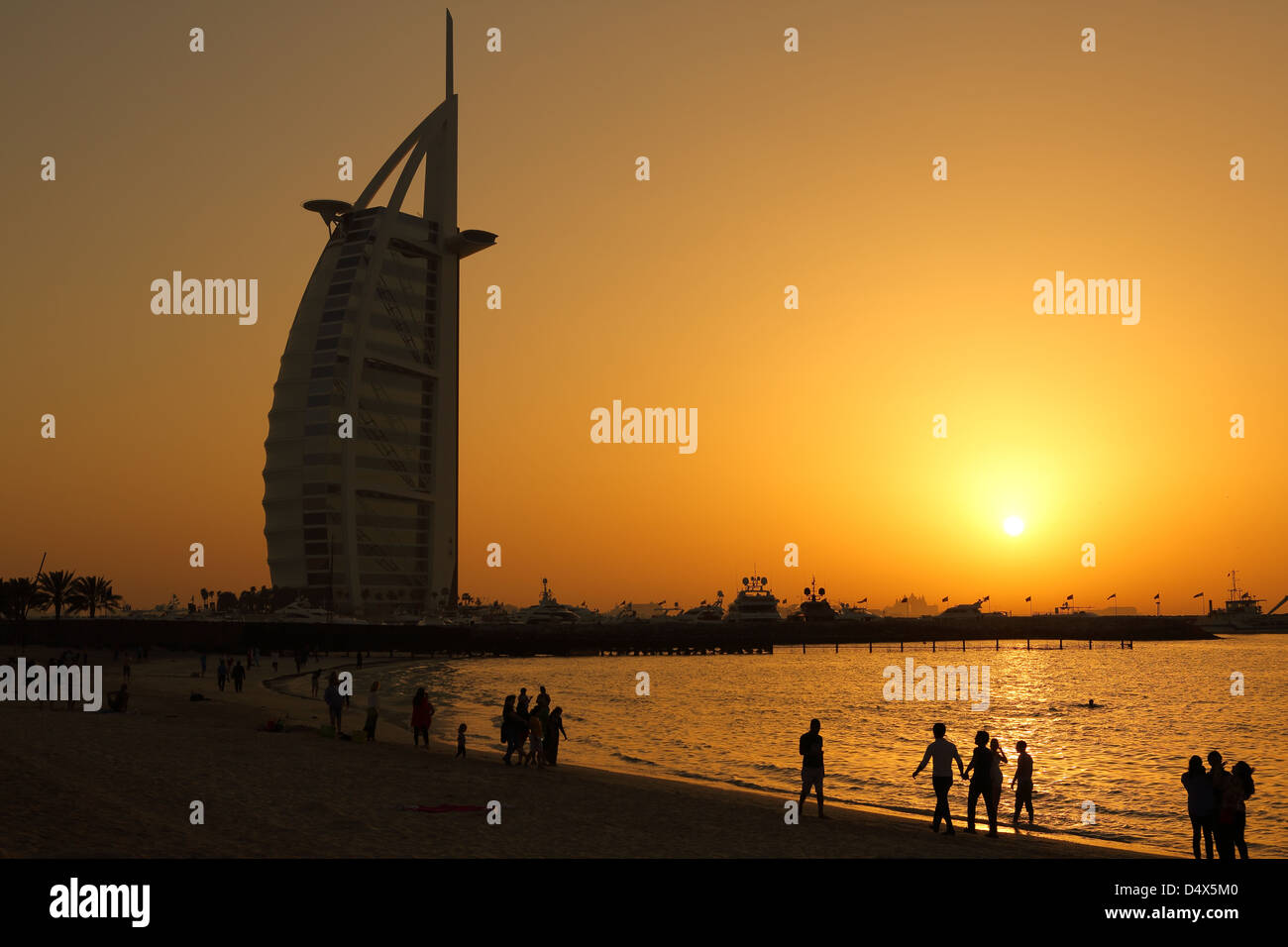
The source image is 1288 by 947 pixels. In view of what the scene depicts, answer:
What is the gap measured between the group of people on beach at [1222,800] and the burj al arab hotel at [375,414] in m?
156

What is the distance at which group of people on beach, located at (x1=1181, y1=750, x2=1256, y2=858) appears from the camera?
54.2 feet

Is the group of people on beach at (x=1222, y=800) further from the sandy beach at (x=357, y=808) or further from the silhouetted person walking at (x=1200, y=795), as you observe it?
the sandy beach at (x=357, y=808)

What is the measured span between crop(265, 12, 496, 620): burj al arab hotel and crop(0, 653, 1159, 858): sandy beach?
139 m

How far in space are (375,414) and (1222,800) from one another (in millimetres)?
173913

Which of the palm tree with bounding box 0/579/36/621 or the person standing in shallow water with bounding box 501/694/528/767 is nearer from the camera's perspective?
the person standing in shallow water with bounding box 501/694/528/767

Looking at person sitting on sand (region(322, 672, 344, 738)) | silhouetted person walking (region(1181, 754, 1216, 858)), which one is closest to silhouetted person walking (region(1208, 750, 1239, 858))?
silhouetted person walking (region(1181, 754, 1216, 858))

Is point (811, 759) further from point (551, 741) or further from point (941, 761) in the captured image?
point (551, 741)

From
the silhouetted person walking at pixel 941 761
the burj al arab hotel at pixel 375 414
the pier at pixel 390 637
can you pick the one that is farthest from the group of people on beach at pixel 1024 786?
the burj al arab hotel at pixel 375 414

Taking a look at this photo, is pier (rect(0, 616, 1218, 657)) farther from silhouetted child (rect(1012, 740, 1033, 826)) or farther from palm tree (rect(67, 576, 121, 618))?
silhouetted child (rect(1012, 740, 1033, 826))

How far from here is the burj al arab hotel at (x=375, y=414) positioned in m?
170

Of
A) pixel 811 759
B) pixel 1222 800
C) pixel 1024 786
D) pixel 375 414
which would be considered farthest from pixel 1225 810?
pixel 375 414

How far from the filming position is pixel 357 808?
2142cm

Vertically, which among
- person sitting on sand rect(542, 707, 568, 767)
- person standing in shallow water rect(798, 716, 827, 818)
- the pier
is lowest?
the pier
